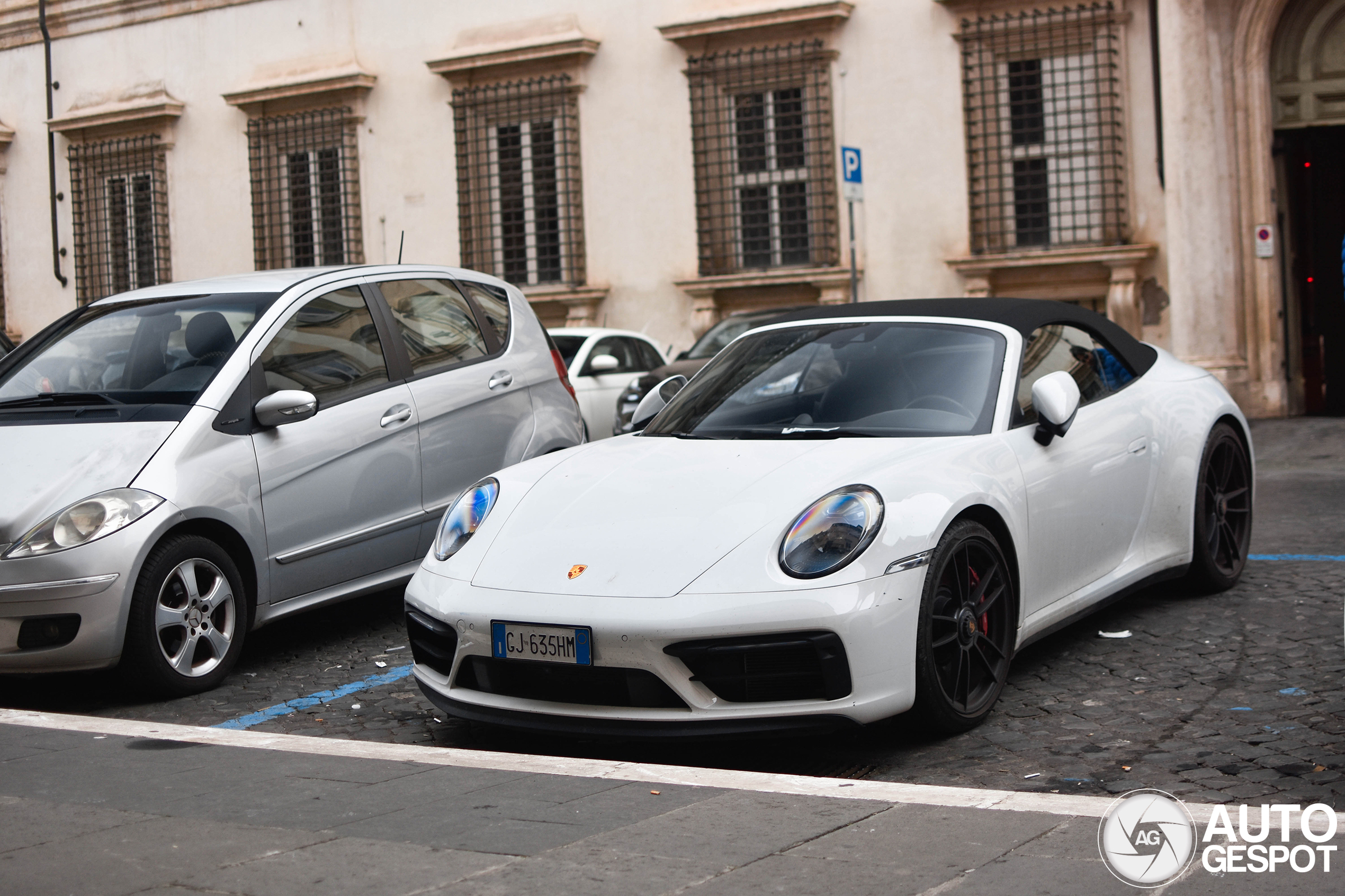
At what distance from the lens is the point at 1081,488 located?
518 centimetres

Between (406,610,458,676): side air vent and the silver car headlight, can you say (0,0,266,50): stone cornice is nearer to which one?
the silver car headlight

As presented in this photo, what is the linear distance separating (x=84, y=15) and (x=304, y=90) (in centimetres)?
493

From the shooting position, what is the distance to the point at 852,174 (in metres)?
14.2

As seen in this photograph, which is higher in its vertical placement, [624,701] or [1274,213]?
[1274,213]

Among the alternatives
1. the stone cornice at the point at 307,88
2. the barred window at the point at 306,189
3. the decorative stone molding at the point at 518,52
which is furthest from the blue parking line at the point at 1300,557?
the stone cornice at the point at 307,88

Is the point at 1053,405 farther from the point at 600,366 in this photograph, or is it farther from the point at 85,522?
the point at 600,366

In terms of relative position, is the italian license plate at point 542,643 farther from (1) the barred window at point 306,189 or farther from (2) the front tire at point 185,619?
(1) the barred window at point 306,189

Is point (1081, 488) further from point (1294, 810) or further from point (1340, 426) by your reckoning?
point (1340, 426)

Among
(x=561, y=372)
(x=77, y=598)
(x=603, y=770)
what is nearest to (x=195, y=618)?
(x=77, y=598)

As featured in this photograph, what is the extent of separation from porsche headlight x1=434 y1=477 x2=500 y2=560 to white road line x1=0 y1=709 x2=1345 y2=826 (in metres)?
0.66

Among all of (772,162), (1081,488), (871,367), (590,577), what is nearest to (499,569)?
(590,577)

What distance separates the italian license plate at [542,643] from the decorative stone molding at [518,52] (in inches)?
593

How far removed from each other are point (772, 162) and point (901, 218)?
1889 mm

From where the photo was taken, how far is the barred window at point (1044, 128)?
621 inches
